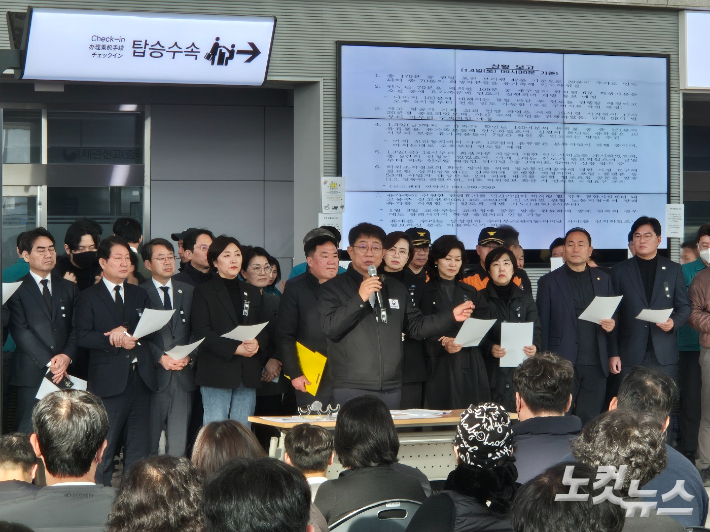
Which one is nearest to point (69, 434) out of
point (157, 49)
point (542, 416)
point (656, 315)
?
point (542, 416)

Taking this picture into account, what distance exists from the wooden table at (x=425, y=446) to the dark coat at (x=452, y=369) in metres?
0.55

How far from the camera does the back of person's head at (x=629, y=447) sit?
2275 millimetres

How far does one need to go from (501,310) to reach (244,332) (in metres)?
1.67

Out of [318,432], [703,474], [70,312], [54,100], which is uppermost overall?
[54,100]

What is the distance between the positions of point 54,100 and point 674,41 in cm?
584

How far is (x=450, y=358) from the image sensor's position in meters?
5.29

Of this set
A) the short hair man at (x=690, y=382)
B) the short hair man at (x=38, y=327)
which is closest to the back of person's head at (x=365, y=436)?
the short hair man at (x=38, y=327)

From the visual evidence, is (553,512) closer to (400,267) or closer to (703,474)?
(400,267)

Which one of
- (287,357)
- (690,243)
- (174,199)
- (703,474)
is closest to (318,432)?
(287,357)

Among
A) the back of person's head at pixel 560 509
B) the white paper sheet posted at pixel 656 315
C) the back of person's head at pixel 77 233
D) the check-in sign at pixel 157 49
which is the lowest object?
the back of person's head at pixel 560 509

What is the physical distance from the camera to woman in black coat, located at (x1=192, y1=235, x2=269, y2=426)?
5102 mm

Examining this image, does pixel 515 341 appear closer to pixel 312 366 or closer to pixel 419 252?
pixel 419 252

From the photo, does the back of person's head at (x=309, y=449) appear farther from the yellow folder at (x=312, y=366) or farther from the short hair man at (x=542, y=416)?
Answer: the yellow folder at (x=312, y=366)

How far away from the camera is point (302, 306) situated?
207 inches
